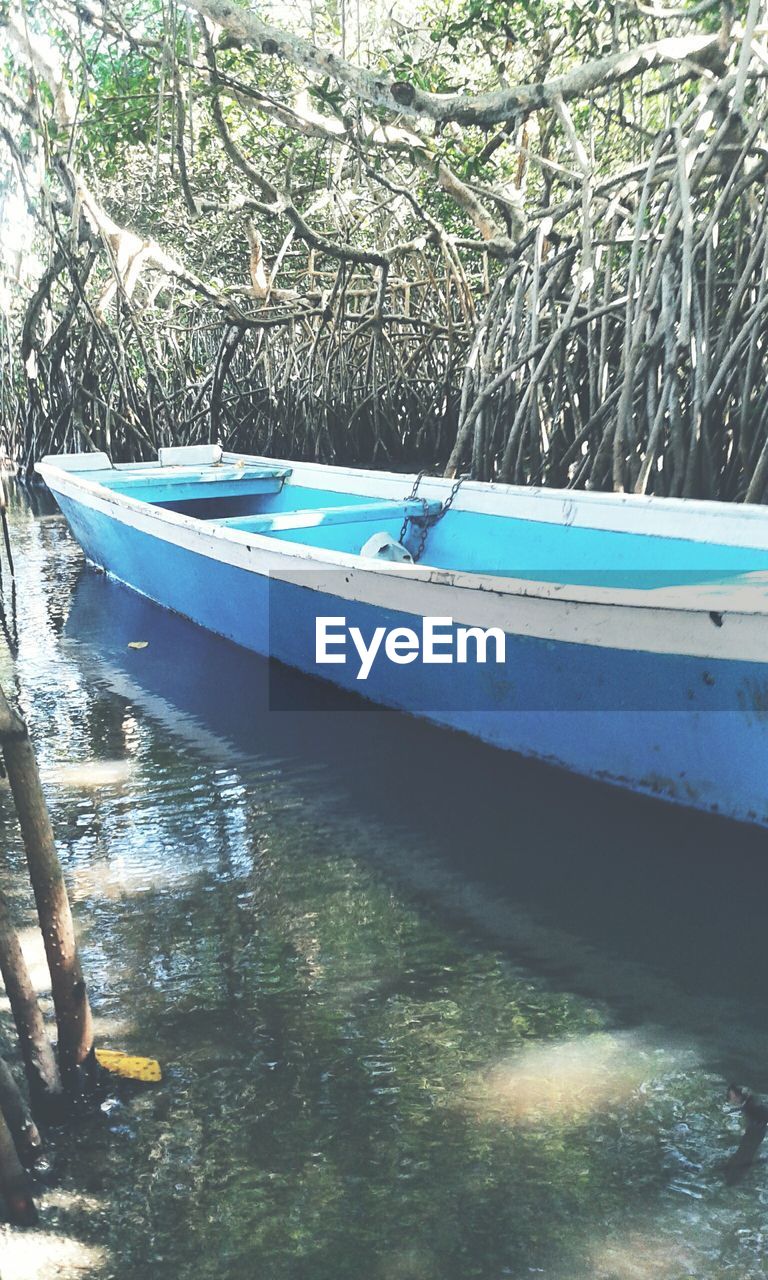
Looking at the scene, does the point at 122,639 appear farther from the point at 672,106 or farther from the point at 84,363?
the point at 84,363

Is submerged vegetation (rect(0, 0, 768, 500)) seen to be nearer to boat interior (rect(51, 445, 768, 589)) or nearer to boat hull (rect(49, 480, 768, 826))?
boat interior (rect(51, 445, 768, 589))

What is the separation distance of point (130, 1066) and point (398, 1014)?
613 mm

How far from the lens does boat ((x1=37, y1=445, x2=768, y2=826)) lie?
3.30 meters

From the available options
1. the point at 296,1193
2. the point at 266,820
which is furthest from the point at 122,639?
the point at 296,1193

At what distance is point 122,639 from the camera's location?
6.42 m

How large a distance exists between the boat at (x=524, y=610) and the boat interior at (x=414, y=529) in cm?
1

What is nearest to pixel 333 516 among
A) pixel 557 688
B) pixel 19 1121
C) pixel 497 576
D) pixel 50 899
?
pixel 497 576

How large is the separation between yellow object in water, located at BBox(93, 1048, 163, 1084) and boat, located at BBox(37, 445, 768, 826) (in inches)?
68.9

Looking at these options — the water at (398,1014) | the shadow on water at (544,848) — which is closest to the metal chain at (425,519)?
the shadow on water at (544,848)

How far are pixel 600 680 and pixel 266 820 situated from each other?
120 centimetres

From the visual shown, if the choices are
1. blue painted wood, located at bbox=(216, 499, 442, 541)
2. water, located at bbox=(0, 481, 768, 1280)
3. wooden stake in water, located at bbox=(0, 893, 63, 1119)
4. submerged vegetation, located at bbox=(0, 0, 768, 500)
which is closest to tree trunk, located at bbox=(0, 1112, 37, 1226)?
water, located at bbox=(0, 481, 768, 1280)

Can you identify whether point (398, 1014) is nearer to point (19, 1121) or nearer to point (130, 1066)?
point (130, 1066)

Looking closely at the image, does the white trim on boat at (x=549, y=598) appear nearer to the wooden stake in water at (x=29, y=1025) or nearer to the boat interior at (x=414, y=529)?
the boat interior at (x=414, y=529)

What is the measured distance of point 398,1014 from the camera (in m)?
2.69
